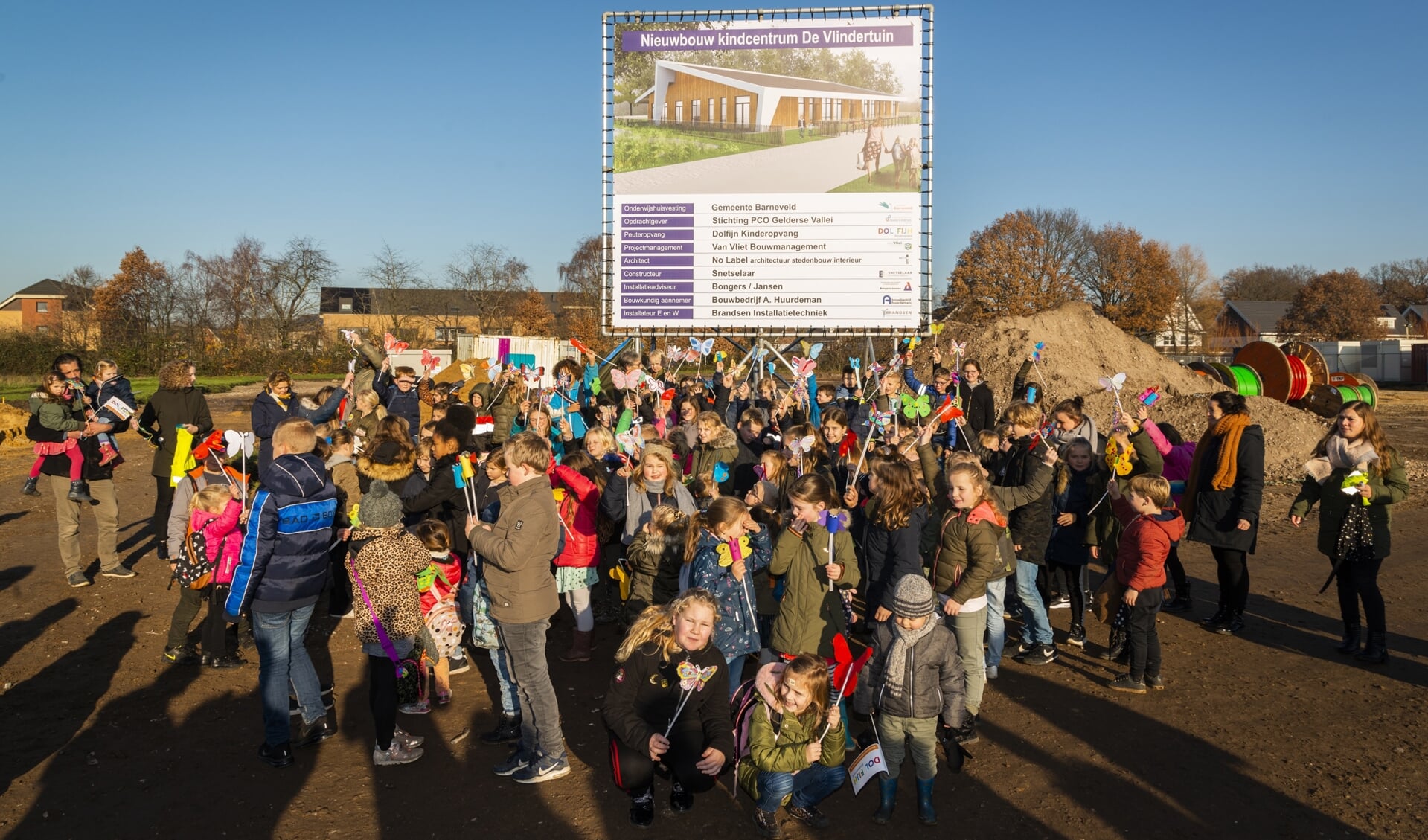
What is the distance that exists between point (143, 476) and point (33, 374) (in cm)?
2303

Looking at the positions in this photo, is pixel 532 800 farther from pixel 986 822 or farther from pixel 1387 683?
pixel 1387 683

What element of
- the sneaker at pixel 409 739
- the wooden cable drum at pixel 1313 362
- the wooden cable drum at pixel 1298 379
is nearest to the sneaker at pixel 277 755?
the sneaker at pixel 409 739

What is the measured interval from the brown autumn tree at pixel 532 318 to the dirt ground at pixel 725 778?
45809 mm

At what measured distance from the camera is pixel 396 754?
4637mm

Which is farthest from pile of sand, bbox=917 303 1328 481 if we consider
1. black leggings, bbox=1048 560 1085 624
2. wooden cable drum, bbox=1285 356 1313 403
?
black leggings, bbox=1048 560 1085 624

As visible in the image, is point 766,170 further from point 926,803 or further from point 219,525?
point 926,803

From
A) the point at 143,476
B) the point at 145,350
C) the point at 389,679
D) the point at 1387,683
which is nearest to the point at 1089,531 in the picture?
the point at 1387,683

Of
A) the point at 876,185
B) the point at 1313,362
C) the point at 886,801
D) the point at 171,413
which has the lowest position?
the point at 886,801

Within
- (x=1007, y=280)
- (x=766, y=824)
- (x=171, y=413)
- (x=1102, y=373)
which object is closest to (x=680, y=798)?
(x=766, y=824)

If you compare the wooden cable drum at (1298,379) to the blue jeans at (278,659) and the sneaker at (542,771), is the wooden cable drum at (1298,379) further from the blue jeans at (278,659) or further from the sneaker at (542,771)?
the blue jeans at (278,659)

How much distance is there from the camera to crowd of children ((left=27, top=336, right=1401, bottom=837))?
3.90m

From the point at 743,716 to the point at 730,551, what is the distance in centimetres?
84

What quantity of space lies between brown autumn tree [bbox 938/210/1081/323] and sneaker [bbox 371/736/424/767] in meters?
40.0

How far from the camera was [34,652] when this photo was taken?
247 inches
